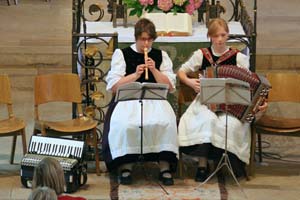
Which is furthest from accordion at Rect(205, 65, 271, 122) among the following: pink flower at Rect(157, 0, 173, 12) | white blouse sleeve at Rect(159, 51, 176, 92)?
pink flower at Rect(157, 0, 173, 12)

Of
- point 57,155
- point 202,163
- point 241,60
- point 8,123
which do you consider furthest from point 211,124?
point 8,123

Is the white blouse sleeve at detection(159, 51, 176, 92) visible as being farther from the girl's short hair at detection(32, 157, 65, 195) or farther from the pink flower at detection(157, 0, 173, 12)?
the girl's short hair at detection(32, 157, 65, 195)

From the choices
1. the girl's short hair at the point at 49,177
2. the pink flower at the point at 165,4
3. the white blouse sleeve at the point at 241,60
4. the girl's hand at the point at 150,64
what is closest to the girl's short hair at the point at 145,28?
the girl's hand at the point at 150,64

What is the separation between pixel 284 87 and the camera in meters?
7.00

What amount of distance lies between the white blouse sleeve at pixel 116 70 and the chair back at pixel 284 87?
48.7 inches

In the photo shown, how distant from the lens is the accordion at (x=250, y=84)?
6449 millimetres

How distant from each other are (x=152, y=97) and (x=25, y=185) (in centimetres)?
119

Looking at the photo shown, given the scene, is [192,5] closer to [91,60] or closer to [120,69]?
[91,60]

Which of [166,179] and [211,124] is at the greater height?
[211,124]

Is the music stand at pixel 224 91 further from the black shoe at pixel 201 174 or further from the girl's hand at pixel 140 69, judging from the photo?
the black shoe at pixel 201 174

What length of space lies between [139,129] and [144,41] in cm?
68

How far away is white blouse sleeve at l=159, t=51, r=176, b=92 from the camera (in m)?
6.69

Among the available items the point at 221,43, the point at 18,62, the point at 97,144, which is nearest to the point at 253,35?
the point at 221,43

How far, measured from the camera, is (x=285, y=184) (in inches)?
264
